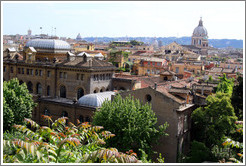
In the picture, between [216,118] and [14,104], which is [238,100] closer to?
→ [216,118]

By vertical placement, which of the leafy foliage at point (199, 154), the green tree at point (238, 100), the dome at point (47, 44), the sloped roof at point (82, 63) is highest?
the dome at point (47, 44)

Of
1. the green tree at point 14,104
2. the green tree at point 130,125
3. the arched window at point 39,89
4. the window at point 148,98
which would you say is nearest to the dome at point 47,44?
the arched window at point 39,89

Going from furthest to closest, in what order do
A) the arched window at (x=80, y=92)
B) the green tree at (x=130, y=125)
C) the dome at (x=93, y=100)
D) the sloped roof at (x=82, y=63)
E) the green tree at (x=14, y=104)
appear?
the arched window at (x=80, y=92) < the sloped roof at (x=82, y=63) < the dome at (x=93, y=100) < the green tree at (x=14, y=104) < the green tree at (x=130, y=125)

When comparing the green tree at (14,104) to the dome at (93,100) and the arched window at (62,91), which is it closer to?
the dome at (93,100)

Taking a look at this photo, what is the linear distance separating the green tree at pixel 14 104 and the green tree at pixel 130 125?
365 inches

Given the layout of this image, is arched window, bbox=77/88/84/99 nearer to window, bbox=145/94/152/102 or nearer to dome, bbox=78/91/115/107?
dome, bbox=78/91/115/107

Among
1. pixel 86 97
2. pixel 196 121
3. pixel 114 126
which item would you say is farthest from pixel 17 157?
pixel 86 97

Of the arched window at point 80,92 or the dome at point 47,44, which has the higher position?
the dome at point 47,44

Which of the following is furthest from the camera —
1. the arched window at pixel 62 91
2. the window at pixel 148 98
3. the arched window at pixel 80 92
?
the arched window at pixel 62 91

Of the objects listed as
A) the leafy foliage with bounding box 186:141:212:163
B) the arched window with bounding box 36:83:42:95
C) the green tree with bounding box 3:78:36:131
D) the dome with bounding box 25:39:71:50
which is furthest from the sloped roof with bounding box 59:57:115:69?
the leafy foliage with bounding box 186:141:212:163

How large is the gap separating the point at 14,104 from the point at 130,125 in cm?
1322

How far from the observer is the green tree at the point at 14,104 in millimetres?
33500

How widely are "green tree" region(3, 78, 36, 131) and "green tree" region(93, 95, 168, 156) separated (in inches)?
365

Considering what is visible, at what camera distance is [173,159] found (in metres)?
31.8
